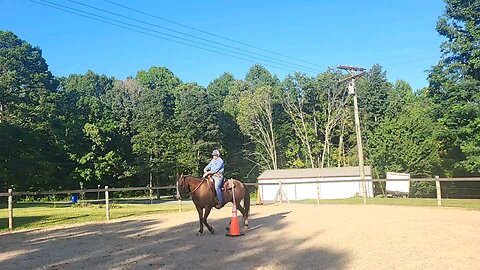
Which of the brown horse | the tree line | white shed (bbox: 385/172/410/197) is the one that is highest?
the tree line

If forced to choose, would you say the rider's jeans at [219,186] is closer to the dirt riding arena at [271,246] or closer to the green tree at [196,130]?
the dirt riding arena at [271,246]

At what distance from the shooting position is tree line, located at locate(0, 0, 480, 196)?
32.8 m

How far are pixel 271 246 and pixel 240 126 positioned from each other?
4718 centimetres

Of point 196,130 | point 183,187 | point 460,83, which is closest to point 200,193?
point 183,187

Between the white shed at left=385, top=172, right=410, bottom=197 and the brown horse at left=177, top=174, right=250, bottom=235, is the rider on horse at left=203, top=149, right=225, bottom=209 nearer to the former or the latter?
the brown horse at left=177, top=174, right=250, bottom=235

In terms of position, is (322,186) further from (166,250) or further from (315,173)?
(166,250)

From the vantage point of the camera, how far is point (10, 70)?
183ft

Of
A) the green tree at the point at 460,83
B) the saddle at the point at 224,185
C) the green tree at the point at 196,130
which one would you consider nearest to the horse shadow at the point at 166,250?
the saddle at the point at 224,185

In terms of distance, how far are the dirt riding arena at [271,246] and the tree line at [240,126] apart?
21514 mm

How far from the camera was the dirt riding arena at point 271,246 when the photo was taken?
24.1 ft

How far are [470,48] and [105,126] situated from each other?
1439 inches

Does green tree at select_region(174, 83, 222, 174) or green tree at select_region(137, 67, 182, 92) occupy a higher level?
green tree at select_region(137, 67, 182, 92)

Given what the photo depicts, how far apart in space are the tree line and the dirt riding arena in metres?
21.5

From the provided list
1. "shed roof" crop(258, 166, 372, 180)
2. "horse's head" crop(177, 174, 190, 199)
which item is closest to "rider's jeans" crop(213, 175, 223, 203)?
"horse's head" crop(177, 174, 190, 199)
